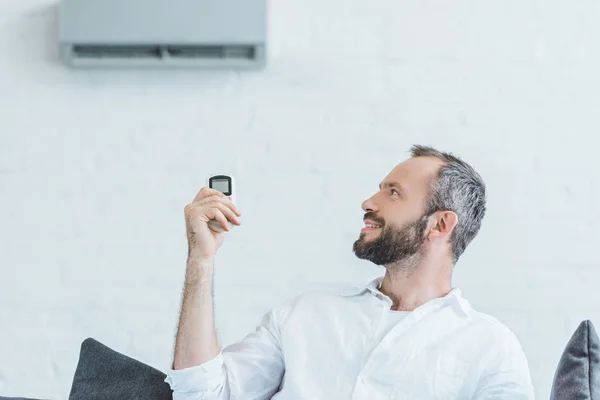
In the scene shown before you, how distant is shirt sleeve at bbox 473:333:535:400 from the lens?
1.62m

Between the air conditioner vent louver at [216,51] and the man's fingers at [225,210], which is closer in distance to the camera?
the man's fingers at [225,210]

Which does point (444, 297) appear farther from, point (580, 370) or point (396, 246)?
point (580, 370)

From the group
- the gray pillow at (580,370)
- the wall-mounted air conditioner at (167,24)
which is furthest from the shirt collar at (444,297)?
the wall-mounted air conditioner at (167,24)

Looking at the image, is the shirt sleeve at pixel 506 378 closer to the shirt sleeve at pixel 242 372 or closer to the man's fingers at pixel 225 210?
the shirt sleeve at pixel 242 372

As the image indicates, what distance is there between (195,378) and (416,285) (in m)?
0.54

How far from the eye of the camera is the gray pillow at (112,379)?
5.45ft

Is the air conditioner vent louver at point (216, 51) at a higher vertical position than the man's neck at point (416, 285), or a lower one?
higher

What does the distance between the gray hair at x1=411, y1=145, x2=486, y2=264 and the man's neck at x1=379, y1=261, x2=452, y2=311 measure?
79mm

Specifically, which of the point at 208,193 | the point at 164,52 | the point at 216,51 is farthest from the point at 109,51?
the point at 208,193

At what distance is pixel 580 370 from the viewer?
5.00ft

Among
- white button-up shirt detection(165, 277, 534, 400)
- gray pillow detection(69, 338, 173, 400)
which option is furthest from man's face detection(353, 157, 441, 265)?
gray pillow detection(69, 338, 173, 400)

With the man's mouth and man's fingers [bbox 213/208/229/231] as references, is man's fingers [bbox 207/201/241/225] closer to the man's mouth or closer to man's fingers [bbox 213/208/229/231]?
man's fingers [bbox 213/208/229/231]

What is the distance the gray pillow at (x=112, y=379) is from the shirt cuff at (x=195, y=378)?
0.11 feet

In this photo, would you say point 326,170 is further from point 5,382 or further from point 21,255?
point 5,382
